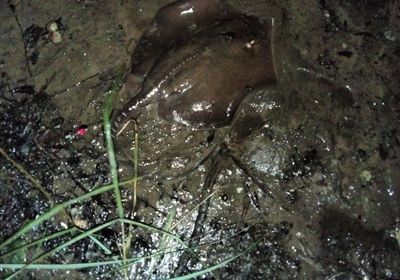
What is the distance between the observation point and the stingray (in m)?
3.26

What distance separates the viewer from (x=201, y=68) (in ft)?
10.6

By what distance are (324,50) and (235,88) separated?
104cm

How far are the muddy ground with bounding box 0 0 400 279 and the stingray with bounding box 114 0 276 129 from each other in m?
0.16

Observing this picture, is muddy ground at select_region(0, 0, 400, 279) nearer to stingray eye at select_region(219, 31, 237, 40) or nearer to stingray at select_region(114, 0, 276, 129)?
stingray at select_region(114, 0, 276, 129)

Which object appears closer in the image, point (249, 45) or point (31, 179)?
point (249, 45)

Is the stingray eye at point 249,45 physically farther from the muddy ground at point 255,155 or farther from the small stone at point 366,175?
the small stone at point 366,175

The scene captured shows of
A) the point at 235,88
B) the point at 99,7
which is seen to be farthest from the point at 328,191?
the point at 99,7

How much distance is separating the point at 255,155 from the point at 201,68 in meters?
0.88

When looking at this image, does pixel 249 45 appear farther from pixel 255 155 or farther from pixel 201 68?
pixel 255 155

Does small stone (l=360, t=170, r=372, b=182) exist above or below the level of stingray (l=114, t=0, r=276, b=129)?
below

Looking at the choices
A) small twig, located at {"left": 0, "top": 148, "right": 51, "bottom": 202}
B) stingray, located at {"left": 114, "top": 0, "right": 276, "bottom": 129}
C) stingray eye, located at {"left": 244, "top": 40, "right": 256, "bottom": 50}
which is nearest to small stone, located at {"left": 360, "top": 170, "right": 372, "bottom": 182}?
stingray, located at {"left": 114, "top": 0, "right": 276, "bottom": 129}

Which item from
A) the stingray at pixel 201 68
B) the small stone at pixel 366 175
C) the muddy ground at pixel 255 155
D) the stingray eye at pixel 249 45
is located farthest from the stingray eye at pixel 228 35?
the small stone at pixel 366 175

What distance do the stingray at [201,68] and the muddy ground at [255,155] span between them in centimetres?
16

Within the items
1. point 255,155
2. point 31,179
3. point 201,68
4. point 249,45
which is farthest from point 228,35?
point 31,179
